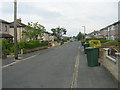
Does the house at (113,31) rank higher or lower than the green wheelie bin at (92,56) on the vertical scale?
higher

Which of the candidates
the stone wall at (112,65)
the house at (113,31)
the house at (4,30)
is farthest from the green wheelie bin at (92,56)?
the house at (4,30)

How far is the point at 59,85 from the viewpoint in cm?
822

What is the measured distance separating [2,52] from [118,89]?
16117mm

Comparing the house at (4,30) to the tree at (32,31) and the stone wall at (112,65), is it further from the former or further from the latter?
the stone wall at (112,65)

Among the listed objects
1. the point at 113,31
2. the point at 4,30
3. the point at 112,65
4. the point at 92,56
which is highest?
the point at 113,31

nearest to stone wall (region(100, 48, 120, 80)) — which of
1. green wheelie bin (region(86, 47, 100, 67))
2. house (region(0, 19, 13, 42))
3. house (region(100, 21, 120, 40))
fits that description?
green wheelie bin (region(86, 47, 100, 67))

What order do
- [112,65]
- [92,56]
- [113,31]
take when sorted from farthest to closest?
[113,31], [92,56], [112,65]

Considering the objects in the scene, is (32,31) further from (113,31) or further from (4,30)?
(113,31)

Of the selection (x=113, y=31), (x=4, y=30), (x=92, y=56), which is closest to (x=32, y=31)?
(x=4, y=30)

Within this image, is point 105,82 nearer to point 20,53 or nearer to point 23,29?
point 20,53

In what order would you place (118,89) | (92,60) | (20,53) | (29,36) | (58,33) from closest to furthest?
(118,89) < (92,60) < (20,53) < (29,36) < (58,33)

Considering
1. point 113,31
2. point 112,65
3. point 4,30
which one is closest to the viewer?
point 112,65

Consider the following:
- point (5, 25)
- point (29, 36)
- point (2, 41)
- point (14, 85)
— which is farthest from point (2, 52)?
point (29, 36)

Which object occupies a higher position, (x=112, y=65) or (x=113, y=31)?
(x=113, y=31)
